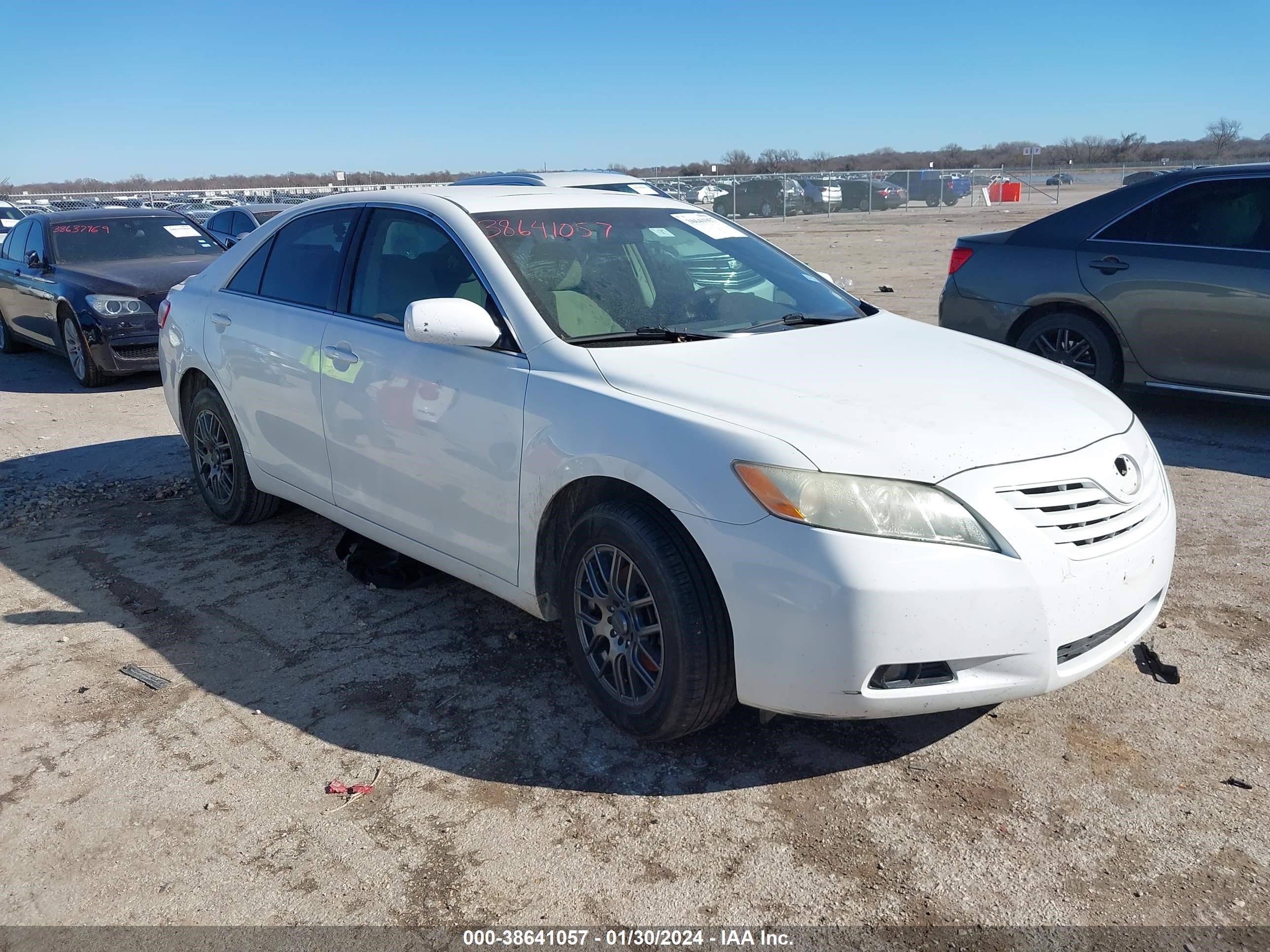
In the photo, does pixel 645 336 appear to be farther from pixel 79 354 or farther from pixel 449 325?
pixel 79 354

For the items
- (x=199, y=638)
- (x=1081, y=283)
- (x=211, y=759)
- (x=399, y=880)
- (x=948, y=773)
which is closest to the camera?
(x=399, y=880)

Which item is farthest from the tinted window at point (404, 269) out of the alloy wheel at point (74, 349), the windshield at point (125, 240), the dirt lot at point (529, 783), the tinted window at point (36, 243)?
the tinted window at point (36, 243)

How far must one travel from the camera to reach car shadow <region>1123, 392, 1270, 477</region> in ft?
20.8

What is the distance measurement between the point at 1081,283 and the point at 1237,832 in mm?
4984

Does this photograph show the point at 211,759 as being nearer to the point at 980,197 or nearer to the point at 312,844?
the point at 312,844

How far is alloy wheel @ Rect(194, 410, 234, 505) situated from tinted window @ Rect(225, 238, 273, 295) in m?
0.70

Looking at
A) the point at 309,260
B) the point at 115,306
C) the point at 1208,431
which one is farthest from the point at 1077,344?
the point at 115,306

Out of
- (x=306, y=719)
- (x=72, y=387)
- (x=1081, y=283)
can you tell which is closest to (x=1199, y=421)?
(x=1081, y=283)

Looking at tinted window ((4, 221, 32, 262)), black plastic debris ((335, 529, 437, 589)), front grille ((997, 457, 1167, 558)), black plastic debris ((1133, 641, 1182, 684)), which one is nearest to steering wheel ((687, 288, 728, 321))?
front grille ((997, 457, 1167, 558))

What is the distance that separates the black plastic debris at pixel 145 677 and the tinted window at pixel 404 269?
1.63m

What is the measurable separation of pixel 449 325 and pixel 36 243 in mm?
9475

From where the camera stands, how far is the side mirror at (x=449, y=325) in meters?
3.62

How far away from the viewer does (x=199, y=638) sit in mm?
4363

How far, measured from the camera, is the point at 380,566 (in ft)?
16.1
